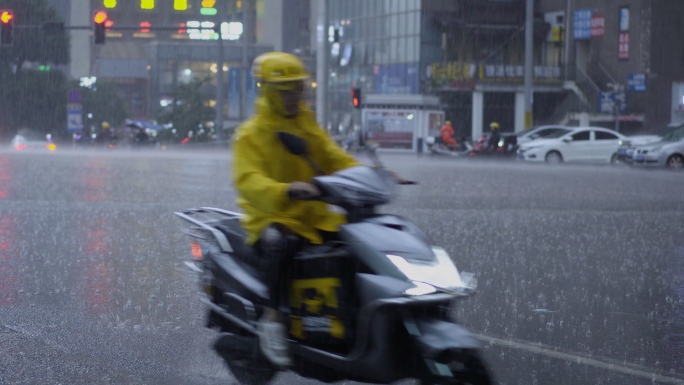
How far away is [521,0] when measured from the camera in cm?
6744

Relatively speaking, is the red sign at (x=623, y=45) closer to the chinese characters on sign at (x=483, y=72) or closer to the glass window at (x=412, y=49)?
the chinese characters on sign at (x=483, y=72)

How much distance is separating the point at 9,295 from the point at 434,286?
14.6ft

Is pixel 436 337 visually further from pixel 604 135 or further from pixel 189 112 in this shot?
pixel 189 112

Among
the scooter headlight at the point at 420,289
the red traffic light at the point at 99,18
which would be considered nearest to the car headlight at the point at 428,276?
the scooter headlight at the point at 420,289

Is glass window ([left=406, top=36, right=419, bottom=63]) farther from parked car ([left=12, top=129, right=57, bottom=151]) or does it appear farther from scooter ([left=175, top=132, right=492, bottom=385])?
scooter ([left=175, top=132, right=492, bottom=385])

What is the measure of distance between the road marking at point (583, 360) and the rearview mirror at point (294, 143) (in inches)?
82.9

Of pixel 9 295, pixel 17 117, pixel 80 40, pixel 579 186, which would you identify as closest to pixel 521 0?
pixel 17 117

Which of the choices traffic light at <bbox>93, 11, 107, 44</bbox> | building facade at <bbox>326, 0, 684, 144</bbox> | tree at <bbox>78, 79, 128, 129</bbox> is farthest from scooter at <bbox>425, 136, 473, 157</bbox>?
tree at <bbox>78, 79, 128, 129</bbox>

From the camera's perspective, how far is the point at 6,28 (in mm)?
30797

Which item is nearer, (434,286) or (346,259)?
(434,286)

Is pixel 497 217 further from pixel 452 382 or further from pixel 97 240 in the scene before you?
pixel 452 382

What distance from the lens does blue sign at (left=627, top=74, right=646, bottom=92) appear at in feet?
184

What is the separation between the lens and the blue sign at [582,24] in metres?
60.3

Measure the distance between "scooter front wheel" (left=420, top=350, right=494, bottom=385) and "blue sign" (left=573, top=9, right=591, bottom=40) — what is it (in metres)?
58.4
